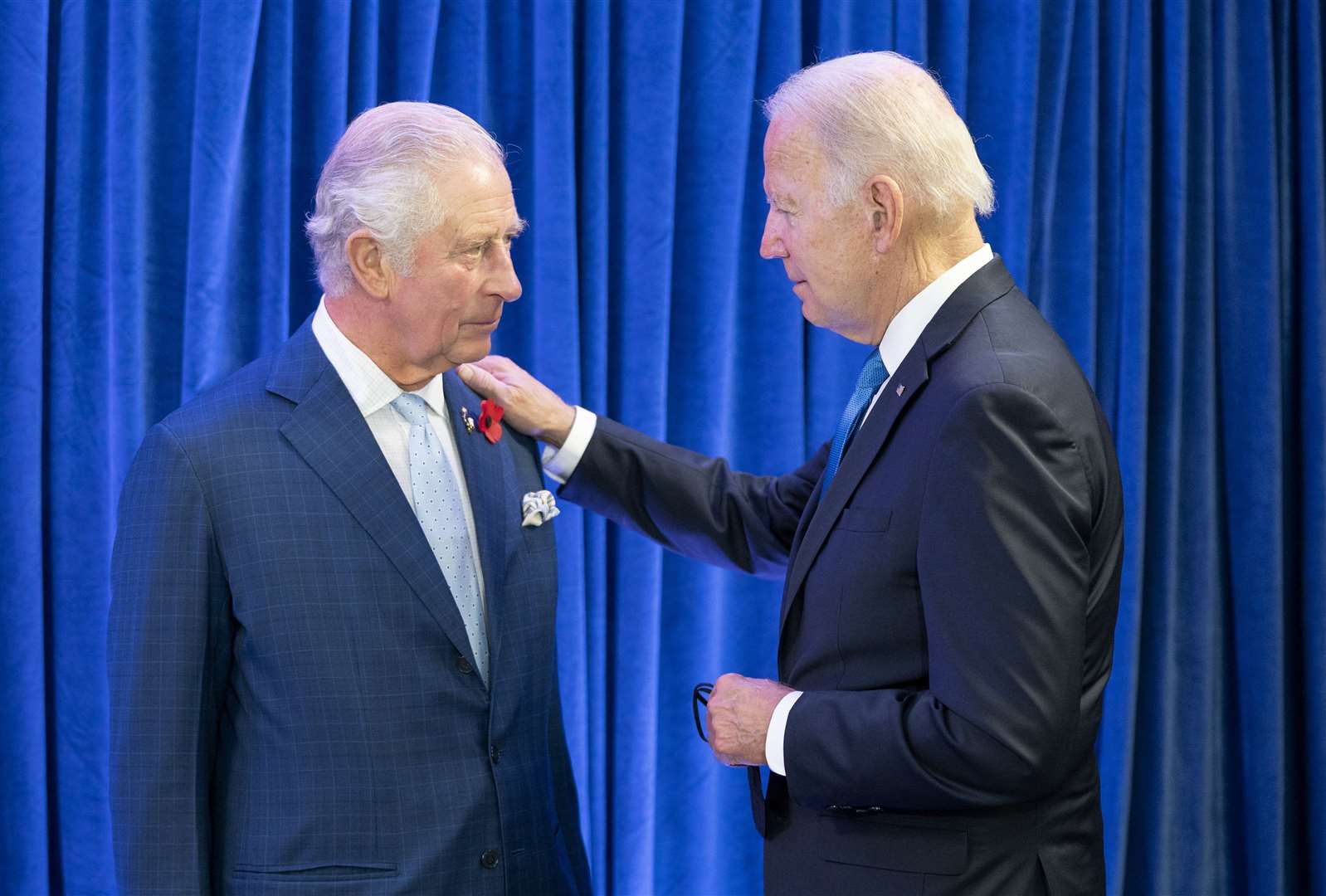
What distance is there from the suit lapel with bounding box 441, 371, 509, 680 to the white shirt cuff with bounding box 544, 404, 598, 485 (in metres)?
0.22

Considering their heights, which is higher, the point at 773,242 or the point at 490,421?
the point at 773,242

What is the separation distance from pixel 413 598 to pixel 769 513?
0.73 metres

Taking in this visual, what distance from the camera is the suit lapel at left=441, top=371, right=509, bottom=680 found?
1.76 metres

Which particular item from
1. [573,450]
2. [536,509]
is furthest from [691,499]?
[536,509]

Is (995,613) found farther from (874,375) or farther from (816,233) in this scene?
(816,233)

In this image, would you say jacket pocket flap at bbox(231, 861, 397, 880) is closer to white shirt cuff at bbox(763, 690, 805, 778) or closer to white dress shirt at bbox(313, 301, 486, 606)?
white dress shirt at bbox(313, 301, 486, 606)

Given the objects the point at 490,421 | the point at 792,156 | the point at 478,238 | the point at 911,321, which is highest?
the point at 792,156

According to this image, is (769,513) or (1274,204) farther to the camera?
(1274,204)

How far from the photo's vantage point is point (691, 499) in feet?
7.16

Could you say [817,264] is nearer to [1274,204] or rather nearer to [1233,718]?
[1274,204]

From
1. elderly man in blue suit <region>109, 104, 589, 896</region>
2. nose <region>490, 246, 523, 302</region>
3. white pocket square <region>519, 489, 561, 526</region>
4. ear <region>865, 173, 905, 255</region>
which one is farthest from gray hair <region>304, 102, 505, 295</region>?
ear <region>865, 173, 905, 255</region>

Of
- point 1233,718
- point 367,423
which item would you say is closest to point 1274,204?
point 1233,718

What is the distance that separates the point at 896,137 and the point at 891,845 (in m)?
0.88

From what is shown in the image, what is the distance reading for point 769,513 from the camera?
7.18ft
